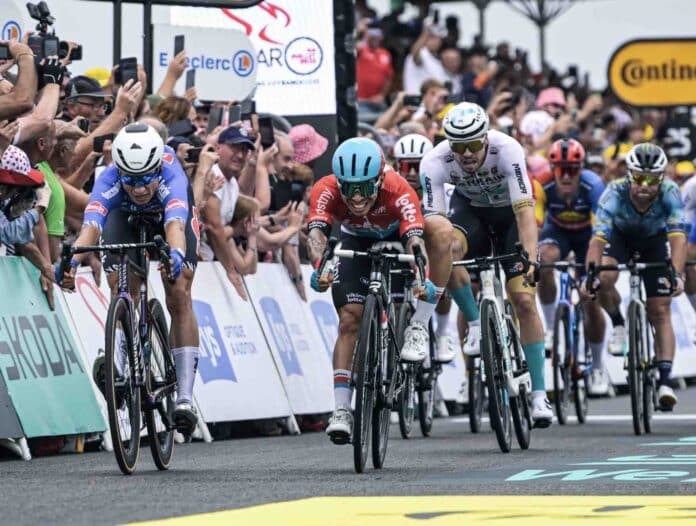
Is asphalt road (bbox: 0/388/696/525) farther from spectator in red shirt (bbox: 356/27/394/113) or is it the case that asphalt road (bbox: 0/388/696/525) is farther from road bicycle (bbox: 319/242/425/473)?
spectator in red shirt (bbox: 356/27/394/113)

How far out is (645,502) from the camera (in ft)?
28.2

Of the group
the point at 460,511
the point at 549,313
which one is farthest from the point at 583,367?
the point at 460,511

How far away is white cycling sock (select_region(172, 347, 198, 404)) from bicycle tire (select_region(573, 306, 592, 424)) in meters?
6.15

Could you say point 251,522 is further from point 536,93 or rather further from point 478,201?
point 536,93

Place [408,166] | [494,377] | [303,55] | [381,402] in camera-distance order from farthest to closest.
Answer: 1. [303,55]
2. [408,166]
3. [494,377]
4. [381,402]

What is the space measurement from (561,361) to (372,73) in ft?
32.0

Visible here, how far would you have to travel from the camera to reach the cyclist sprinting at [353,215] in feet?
35.8

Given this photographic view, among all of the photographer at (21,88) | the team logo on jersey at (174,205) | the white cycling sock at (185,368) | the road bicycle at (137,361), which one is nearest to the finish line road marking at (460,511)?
the road bicycle at (137,361)

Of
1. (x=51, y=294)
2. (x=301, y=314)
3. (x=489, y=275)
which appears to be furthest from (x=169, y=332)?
(x=301, y=314)

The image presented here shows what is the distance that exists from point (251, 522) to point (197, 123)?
8.90 meters

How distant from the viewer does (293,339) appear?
15.9 m

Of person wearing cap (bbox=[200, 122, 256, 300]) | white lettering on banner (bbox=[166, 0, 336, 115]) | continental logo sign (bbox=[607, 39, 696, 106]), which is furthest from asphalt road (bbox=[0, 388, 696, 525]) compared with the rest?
continental logo sign (bbox=[607, 39, 696, 106])

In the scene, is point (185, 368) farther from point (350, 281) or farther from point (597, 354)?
point (597, 354)

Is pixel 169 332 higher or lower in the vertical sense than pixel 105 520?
higher
